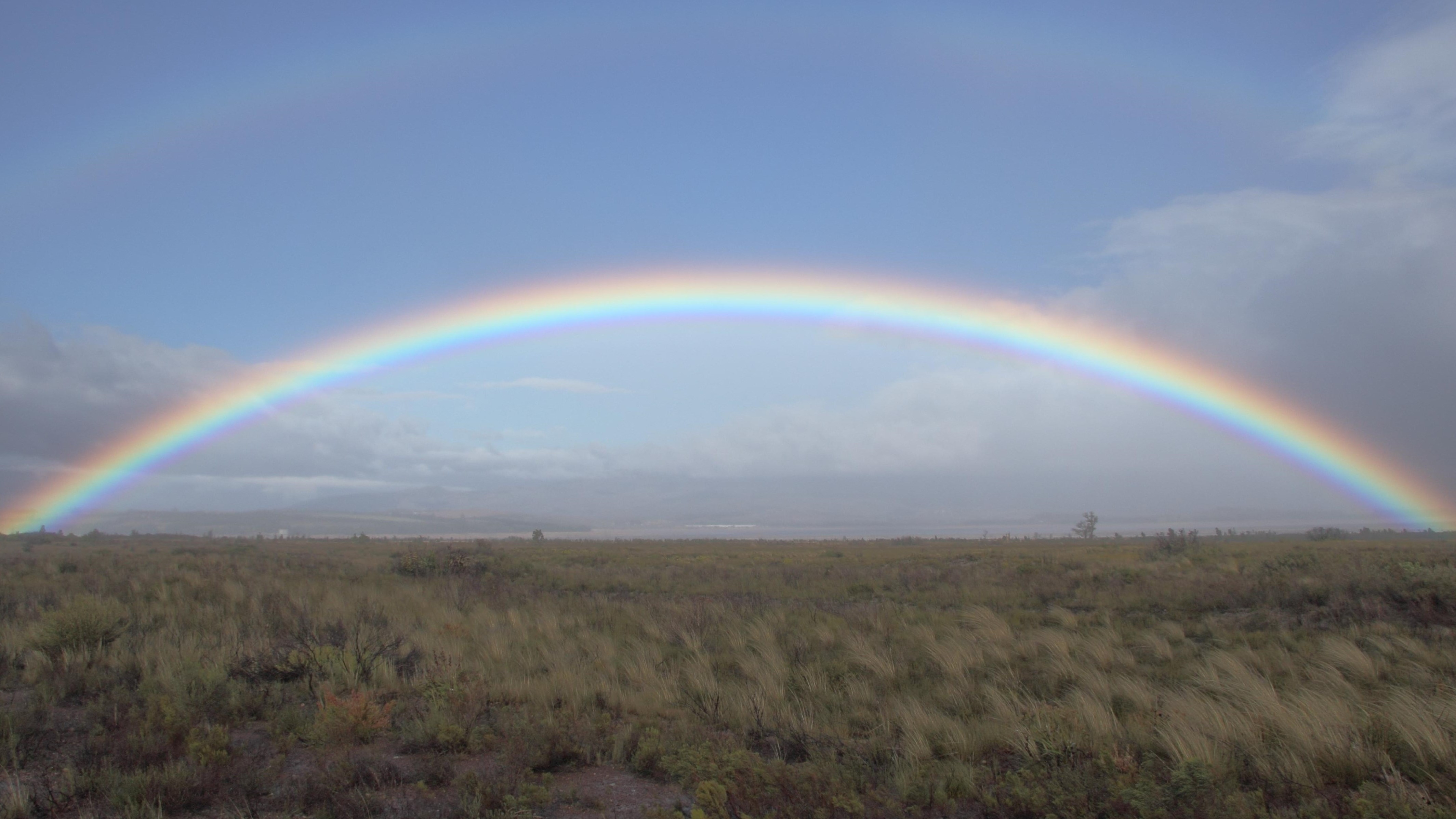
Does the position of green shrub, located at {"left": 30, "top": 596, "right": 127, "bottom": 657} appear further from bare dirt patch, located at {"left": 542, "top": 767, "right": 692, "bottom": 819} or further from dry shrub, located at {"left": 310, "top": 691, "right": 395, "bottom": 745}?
bare dirt patch, located at {"left": 542, "top": 767, "right": 692, "bottom": 819}

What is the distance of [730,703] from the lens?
8406 millimetres

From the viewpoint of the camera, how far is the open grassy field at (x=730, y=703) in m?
5.52

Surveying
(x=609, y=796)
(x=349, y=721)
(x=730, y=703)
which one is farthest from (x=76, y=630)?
(x=730, y=703)

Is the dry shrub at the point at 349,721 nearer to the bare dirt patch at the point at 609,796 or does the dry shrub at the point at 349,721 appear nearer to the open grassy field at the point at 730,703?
the open grassy field at the point at 730,703

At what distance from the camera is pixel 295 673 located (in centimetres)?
939

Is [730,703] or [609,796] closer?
[609,796]

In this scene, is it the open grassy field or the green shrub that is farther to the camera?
the green shrub

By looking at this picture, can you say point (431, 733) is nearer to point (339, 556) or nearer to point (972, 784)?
point (972, 784)

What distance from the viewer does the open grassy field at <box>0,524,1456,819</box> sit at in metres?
5.52

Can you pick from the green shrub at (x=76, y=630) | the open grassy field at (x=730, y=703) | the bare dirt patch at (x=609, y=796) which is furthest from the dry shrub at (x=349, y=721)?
the green shrub at (x=76, y=630)

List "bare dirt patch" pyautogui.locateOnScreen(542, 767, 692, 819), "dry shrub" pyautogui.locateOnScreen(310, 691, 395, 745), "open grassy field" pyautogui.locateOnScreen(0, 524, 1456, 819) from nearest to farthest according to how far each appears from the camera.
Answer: "open grassy field" pyautogui.locateOnScreen(0, 524, 1456, 819), "bare dirt patch" pyautogui.locateOnScreen(542, 767, 692, 819), "dry shrub" pyautogui.locateOnScreen(310, 691, 395, 745)

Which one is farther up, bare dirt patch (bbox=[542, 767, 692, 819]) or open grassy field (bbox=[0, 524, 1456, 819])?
open grassy field (bbox=[0, 524, 1456, 819])

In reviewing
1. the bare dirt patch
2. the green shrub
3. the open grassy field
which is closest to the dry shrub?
the open grassy field

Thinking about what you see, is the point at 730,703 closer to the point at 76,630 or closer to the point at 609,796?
the point at 609,796
